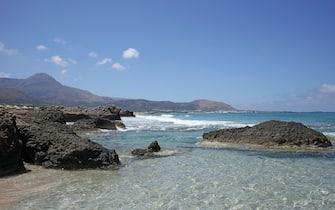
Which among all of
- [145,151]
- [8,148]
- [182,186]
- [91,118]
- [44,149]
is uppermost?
[91,118]

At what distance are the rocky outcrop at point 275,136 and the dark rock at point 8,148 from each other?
13.0m

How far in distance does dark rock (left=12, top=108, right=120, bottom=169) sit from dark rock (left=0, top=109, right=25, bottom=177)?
811 mm

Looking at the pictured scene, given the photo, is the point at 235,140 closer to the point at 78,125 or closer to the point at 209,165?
the point at 209,165

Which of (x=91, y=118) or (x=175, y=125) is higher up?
(x=91, y=118)

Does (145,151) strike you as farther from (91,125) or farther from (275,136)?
(91,125)

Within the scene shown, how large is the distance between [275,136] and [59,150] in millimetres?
12796

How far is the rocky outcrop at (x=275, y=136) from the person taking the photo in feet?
66.3

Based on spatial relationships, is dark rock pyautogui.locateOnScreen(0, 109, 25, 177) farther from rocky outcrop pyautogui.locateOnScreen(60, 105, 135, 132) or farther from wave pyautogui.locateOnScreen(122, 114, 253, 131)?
wave pyautogui.locateOnScreen(122, 114, 253, 131)

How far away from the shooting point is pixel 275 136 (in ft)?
68.9

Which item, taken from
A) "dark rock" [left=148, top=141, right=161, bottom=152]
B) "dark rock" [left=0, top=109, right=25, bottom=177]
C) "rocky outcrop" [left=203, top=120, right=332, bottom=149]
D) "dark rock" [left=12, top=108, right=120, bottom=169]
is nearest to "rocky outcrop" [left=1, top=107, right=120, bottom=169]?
"dark rock" [left=12, top=108, right=120, bottom=169]

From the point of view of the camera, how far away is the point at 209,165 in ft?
45.0

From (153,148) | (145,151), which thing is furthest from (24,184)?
(153,148)

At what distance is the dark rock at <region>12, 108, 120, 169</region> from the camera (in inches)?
514

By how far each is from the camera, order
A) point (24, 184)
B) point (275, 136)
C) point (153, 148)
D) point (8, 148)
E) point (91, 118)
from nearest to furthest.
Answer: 1. point (24, 184)
2. point (8, 148)
3. point (153, 148)
4. point (275, 136)
5. point (91, 118)
